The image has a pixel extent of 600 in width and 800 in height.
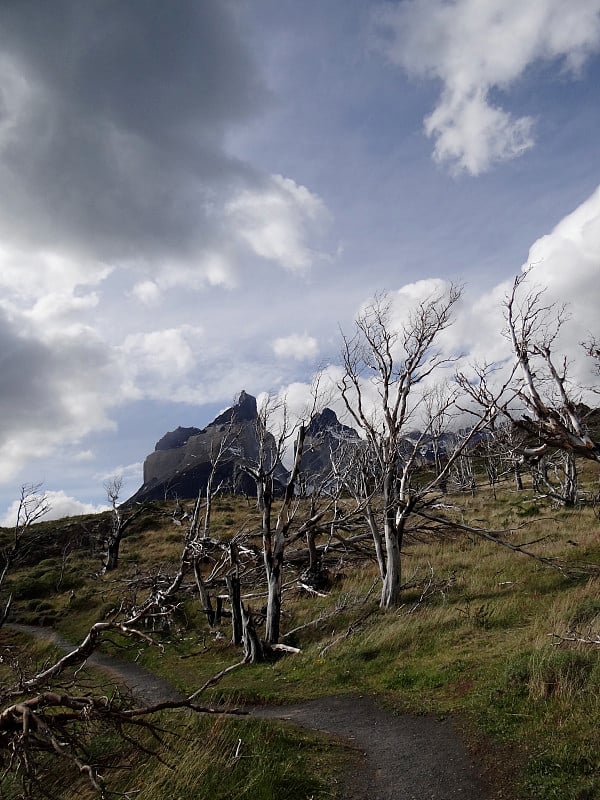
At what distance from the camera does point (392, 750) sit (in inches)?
285

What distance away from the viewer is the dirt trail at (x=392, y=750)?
20.0ft

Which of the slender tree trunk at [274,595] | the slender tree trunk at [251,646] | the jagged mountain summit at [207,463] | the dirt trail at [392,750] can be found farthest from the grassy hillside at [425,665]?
the jagged mountain summit at [207,463]

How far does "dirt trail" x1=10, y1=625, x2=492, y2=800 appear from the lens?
6.09m

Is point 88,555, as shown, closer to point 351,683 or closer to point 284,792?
point 351,683

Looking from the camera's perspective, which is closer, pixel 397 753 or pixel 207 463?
pixel 397 753

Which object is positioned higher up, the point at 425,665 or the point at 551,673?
the point at 551,673

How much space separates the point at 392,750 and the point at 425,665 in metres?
3.22

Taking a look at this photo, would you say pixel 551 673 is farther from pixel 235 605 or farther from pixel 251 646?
pixel 235 605

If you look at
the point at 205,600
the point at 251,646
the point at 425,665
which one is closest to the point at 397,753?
the point at 425,665

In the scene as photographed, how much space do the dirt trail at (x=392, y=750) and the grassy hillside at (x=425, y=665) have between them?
0.91ft

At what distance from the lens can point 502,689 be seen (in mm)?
7965

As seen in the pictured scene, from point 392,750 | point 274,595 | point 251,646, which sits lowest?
point 392,750

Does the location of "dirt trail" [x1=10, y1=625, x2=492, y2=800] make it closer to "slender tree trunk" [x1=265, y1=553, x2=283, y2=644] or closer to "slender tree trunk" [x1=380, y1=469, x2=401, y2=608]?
"slender tree trunk" [x1=265, y1=553, x2=283, y2=644]

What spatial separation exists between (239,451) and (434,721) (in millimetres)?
9681
